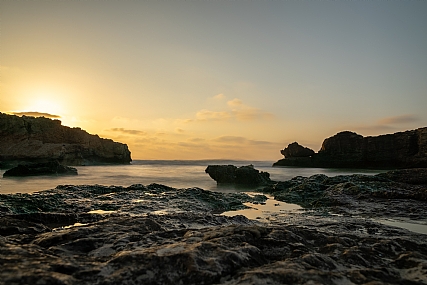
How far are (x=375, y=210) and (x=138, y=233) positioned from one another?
6.08 m

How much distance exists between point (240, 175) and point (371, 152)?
3912 centimetres

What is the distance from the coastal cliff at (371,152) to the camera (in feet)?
129

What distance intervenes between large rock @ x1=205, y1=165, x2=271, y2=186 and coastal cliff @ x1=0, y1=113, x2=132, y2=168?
135 ft

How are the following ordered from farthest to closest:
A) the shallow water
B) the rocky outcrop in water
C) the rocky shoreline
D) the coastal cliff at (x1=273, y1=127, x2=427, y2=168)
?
1. the coastal cliff at (x1=273, y1=127, x2=427, y2=168)
2. the rocky outcrop in water
3. the shallow water
4. the rocky shoreline

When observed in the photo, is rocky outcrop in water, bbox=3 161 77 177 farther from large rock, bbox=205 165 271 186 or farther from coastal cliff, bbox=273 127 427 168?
coastal cliff, bbox=273 127 427 168

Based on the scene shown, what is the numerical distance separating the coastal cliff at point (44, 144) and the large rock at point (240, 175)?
41.1 meters

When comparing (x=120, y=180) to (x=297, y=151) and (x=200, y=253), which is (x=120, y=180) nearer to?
(x=200, y=253)

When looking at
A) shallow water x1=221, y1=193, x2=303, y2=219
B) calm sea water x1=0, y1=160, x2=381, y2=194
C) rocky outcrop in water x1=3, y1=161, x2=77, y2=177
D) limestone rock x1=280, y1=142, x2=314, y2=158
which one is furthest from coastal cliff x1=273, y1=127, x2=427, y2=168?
rocky outcrop in water x1=3, y1=161, x2=77, y2=177

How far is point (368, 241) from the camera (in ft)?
9.20

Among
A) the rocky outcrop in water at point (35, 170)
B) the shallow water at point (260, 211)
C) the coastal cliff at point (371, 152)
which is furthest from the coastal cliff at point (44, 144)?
the shallow water at point (260, 211)

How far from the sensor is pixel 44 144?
5075 centimetres

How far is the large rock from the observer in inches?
593

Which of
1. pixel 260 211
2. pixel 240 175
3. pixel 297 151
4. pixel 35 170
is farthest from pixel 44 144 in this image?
pixel 260 211

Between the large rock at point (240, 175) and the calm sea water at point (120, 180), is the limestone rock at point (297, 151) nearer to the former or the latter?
the calm sea water at point (120, 180)
